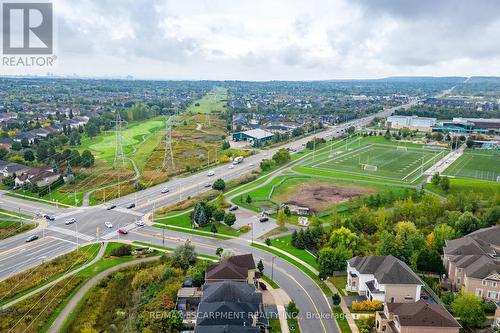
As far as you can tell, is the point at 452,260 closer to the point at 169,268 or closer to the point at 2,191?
the point at 169,268

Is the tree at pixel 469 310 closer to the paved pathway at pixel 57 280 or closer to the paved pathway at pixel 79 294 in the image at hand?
the paved pathway at pixel 79 294

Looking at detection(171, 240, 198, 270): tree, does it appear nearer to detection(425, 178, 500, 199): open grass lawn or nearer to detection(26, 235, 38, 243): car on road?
detection(26, 235, 38, 243): car on road

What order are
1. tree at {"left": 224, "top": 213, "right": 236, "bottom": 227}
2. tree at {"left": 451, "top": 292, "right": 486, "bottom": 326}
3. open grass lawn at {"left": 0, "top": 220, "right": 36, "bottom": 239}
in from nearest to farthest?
tree at {"left": 451, "top": 292, "right": 486, "bottom": 326} < open grass lawn at {"left": 0, "top": 220, "right": 36, "bottom": 239} < tree at {"left": 224, "top": 213, "right": 236, "bottom": 227}

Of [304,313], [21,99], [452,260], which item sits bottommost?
[304,313]

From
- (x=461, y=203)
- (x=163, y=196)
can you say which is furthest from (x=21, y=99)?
(x=461, y=203)

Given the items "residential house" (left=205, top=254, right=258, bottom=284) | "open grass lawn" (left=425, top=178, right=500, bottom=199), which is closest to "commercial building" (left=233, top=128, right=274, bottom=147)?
"open grass lawn" (left=425, top=178, right=500, bottom=199)

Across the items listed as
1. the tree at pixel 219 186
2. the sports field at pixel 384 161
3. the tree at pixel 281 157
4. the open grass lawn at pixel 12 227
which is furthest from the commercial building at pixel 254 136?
the open grass lawn at pixel 12 227
